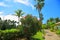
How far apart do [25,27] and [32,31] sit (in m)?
1.90

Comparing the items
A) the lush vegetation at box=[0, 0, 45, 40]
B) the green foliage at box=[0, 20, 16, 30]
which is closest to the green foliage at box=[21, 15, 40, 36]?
the lush vegetation at box=[0, 0, 45, 40]

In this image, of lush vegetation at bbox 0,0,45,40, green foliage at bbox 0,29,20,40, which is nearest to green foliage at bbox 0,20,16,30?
lush vegetation at bbox 0,0,45,40

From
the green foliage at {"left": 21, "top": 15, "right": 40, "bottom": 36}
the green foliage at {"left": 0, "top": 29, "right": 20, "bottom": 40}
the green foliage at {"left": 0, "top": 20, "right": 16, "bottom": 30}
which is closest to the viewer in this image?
the green foliage at {"left": 0, "top": 29, "right": 20, "bottom": 40}

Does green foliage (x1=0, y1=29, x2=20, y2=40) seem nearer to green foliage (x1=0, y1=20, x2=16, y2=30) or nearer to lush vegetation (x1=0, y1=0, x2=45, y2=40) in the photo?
lush vegetation (x1=0, y1=0, x2=45, y2=40)

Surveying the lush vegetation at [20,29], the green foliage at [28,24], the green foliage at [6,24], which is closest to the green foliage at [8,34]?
the lush vegetation at [20,29]

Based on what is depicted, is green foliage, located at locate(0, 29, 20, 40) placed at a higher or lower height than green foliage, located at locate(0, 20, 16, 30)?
lower

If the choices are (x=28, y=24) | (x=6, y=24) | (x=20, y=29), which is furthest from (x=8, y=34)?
(x=6, y=24)

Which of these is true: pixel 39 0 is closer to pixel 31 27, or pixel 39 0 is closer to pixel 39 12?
pixel 39 12

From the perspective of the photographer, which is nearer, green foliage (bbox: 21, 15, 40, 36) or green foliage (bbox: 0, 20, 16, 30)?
green foliage (bbox: 21, 15, 40, 36)

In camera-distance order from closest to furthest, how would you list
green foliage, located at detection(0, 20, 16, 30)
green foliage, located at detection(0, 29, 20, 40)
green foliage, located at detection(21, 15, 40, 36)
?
green foliage, located at detection(0, 29, 20, 40) → green foliage, located at detection(21, 15, 40, 36) → green foliage, located at detection(0, 20, 16, 30)

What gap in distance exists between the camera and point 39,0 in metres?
61.2

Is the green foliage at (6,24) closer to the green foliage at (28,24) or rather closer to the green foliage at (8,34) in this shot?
the green foliage at (28,24)

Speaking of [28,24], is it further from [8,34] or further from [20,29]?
[8,34]

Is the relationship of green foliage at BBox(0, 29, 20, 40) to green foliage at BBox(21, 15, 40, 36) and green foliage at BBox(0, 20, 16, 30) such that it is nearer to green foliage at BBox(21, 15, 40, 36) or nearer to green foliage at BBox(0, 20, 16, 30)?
green foliage at BBox(21, 15, 40, 36)
